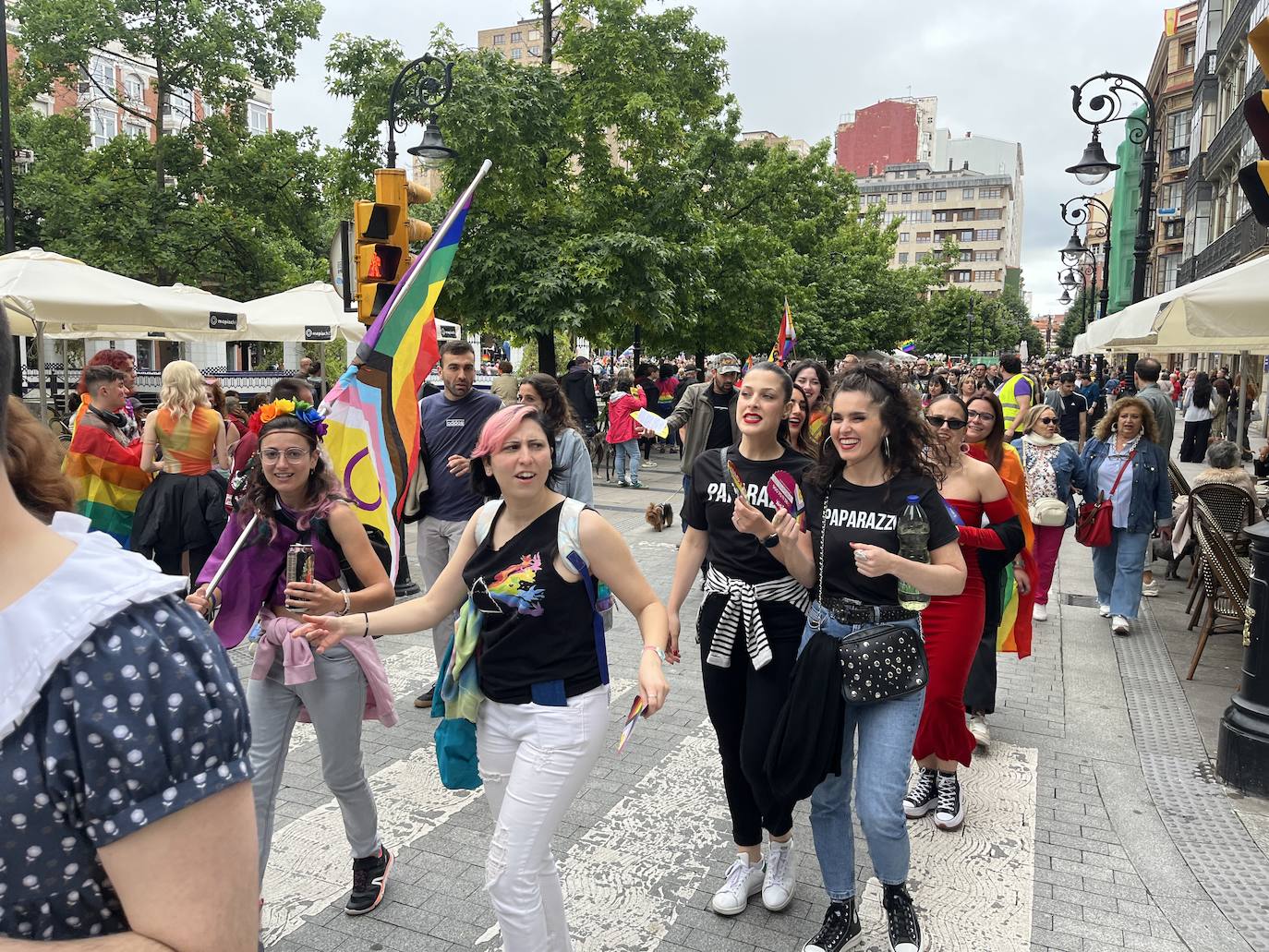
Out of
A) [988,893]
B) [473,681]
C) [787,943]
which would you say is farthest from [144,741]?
[988,893]

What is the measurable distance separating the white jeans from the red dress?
180cm

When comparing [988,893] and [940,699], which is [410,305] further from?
[988,893]

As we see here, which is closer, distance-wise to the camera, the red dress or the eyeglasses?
the eyeglasses

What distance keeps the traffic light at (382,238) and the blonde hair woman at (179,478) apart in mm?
1440

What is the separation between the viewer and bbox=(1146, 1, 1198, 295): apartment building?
5369 cm

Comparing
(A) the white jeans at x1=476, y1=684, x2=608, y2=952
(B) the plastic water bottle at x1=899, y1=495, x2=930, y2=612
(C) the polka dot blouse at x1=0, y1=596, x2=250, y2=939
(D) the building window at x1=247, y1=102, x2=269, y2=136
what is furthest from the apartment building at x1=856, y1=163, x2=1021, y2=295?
(C) the polka dot blouse at x1=0, y1=596, x2=250, y2=939

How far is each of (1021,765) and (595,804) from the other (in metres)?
2.44

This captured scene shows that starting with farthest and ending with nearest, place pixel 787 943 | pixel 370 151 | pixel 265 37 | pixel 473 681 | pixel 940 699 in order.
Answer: pixel 265 37
pixel 370 151
pixel 940 699
pixel 787 943
pixel 473 681

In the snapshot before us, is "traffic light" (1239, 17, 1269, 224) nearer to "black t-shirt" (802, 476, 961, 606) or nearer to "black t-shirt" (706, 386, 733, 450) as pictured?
"black t-shirt" (802, 476, 961, 606)

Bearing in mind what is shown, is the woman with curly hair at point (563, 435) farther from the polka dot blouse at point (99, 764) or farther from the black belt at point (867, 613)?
the polka dot blouse at point (99, 764)

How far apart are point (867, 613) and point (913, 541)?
0.31 metres

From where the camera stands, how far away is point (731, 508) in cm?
385

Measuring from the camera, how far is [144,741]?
1103 millimetres

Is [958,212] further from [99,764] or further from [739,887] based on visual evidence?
[99,764]
